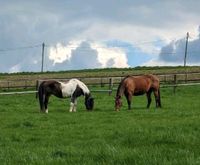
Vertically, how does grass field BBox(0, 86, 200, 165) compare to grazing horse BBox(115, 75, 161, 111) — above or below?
below

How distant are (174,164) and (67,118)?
366 inches

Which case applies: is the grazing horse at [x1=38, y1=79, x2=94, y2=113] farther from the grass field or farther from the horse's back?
the grass field

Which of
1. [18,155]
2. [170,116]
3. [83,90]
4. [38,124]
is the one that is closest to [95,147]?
[18,155]

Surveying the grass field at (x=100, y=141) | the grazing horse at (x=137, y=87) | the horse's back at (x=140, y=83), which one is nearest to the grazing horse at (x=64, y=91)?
the grazing horse at (x=137, y=87)

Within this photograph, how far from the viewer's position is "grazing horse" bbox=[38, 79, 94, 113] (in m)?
20.1

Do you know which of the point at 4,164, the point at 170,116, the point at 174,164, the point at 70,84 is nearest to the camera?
the point at 174,164

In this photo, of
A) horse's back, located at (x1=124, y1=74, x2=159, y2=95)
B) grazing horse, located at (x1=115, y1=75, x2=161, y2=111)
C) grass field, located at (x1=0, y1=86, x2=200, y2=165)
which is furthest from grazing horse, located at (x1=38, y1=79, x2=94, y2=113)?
grass field, located at (x1=0, y1=86, x2=200, y2=165)

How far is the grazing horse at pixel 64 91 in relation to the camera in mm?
20109

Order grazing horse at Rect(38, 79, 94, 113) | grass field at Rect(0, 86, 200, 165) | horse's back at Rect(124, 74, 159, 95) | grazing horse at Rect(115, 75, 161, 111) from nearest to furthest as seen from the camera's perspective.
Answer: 1. grass field at Rect(0, 86, 200, 165)
2. grazing horse at Rect(38, 79, 94, 113)
3. grazing horse at Rect(115, 75, 161, 111)
4. horse's back at Rect(124, 74, 159, 95)

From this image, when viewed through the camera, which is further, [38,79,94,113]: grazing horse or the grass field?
[38,79,94,113]: grazing horse

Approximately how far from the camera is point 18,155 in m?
8.94

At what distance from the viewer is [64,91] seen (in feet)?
67.3

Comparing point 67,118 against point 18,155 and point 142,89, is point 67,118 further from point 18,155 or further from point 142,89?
point 18,155

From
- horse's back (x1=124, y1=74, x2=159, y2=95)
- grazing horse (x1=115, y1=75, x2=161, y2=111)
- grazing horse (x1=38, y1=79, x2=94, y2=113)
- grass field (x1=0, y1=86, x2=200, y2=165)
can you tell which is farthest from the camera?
horse's back (x1=124, y1=74, x2=159, y2=95)
